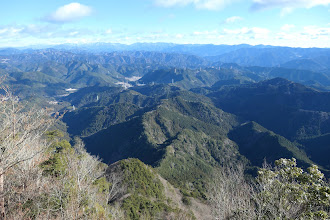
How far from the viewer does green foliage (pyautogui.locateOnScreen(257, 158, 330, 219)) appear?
10695 mm

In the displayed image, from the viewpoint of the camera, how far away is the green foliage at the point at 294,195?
10.7m

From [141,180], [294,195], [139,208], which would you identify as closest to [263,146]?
[141,180]

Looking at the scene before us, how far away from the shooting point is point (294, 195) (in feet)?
37.6

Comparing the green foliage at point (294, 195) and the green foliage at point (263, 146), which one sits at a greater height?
the green foliage at point (294, 195)

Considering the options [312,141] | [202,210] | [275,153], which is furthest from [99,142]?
[312,141]

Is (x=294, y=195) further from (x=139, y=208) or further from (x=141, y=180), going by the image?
(x=141, y=180)

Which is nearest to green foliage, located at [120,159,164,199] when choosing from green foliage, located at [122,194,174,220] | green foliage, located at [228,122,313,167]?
green foliage, located at [122,194,174,220]

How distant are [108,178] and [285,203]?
58.2 m

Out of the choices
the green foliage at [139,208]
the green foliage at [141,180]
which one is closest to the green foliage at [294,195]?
the green foliage at [139,208]

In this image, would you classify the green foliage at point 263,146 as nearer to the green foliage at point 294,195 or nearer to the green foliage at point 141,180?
the green foliage at point 141,180

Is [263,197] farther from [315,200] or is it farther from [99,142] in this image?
[99,142]

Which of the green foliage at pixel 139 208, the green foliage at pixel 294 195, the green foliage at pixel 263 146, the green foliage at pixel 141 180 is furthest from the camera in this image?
the green foliage at pixel 263 146

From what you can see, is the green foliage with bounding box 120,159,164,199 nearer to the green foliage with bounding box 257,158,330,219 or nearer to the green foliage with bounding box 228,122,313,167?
the green foliage with bounding box 257,158,330,219

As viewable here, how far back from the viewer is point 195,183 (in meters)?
101
